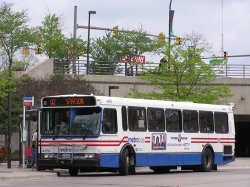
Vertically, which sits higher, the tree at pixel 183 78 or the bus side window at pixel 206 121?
the tree at pixel 183 78

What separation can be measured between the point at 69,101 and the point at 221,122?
29.9ft

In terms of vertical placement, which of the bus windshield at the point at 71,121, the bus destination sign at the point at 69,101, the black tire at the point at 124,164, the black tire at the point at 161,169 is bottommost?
the black tire at the point at 161,169

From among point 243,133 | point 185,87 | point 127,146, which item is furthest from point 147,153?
point 243,133

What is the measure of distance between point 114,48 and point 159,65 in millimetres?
29513

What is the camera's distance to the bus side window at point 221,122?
33.0 metres

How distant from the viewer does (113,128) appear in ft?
87.5

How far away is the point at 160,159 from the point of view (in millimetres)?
29156

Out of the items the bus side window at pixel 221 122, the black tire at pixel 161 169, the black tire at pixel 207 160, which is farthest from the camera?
the bus side window at pixel 221 122

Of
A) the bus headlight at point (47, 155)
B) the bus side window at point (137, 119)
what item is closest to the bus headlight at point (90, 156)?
the bus headlight at point (47, 155)

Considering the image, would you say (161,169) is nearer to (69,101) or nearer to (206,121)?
(206,121)

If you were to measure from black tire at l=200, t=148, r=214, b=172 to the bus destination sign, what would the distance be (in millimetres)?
7355

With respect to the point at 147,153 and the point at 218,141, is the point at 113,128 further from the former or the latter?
the point at 218,141

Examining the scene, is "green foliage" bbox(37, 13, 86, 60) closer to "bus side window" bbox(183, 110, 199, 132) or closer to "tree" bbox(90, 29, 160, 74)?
"tree" bbox(90, 29, 160, 74)

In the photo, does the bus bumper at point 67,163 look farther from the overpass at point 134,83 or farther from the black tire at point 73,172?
the overpass at point 134,83
